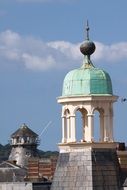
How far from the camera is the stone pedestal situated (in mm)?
34188

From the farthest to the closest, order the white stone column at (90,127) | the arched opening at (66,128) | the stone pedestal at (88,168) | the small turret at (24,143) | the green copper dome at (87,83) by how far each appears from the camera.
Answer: the small turret at (24,143) → the arched opening at (66,128) → the white stone column at (90,127) → the green copper dome at (87,83) → the stone pedestal at (88,168)

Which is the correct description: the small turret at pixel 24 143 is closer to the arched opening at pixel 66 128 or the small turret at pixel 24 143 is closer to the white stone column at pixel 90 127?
the arched opening at pixel 66 128

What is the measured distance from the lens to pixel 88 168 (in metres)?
34.2

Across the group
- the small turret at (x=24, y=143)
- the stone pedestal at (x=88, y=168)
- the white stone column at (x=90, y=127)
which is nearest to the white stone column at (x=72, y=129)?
the stone pedestal at (x=88, y=168)

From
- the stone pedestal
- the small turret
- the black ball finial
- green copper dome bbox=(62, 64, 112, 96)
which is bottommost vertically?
the stone pedestal

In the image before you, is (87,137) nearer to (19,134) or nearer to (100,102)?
(100,102)

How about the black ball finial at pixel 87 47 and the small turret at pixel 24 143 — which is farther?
the small turret at pixel 24 143

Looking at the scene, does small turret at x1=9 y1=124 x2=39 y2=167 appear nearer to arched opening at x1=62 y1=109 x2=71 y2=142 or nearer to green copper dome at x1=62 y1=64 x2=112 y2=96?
arched opening at x1=62 y1=109 x2=71 y2=142

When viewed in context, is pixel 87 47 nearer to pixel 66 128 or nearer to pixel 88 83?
pixel 88 83

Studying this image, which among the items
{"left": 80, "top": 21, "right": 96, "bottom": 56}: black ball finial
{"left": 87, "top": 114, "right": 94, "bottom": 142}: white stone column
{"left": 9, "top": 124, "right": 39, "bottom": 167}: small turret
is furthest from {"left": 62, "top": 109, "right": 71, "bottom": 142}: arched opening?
{"left": 9, "top": 124, "right": 39, "bottom": 167}: small turret

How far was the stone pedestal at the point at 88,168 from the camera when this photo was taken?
34188 millimetres

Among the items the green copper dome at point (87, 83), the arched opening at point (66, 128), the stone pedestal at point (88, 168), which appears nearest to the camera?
the stone pedestal at point (88, 168)

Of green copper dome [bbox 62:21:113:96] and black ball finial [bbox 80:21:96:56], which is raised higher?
black ball finial [bbox 80:21:96:56]

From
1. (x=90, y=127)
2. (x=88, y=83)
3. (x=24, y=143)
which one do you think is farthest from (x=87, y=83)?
(x=24, y=143)
